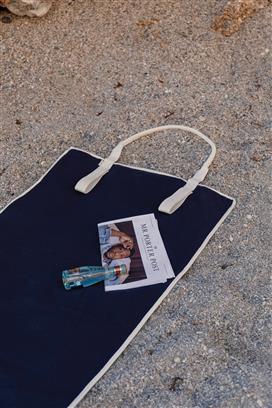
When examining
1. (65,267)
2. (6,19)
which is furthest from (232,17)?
(65,267)

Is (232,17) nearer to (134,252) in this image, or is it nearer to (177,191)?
(177,191)

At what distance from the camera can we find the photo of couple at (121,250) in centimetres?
199

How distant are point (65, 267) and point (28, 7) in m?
1.57

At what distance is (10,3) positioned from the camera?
121 inches

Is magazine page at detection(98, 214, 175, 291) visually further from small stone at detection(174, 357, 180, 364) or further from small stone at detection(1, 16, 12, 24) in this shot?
small stone at detection(1, 16, 12, 24)

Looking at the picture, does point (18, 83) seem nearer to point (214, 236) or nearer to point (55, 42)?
point (55, 42)

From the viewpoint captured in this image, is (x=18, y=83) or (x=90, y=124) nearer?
(x=90, y=124)

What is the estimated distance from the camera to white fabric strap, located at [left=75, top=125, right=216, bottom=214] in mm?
2189

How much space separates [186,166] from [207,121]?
0.93ft

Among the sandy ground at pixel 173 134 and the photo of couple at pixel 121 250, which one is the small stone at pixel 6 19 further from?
the photo of couple at pixel 121 250

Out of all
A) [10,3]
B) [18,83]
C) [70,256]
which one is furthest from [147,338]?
[10,3]

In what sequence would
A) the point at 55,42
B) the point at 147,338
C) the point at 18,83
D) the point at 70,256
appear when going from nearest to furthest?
the point at 147,338 → the point at 70,256 → the point at 18,83 → the point at 55,42

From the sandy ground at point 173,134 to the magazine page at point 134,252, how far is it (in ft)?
A: 0.29

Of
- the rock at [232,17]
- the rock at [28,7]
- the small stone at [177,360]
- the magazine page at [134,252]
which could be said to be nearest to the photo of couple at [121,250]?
the magazine page at [134,252]
